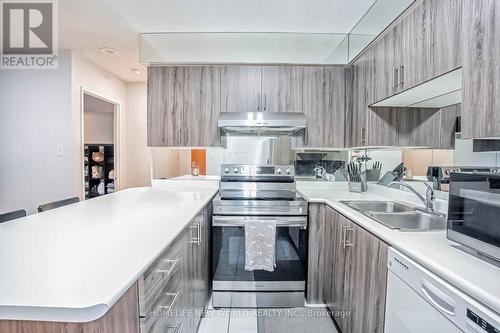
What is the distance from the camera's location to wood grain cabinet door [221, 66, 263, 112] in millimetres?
2594

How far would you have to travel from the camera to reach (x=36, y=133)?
9.87ft

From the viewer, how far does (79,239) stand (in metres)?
1.03

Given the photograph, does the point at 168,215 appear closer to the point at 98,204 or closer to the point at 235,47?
the point at 98,204

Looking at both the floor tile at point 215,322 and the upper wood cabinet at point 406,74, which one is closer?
the upper wood cabinet at point 406,74

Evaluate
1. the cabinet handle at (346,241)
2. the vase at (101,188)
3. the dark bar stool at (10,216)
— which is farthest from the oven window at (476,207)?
the vase at (101,188)

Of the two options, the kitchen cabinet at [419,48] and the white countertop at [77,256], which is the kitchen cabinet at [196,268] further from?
the kitchen cabinet at [419,48]

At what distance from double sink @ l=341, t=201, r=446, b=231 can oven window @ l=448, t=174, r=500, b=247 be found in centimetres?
35

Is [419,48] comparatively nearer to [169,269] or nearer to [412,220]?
[412,220]

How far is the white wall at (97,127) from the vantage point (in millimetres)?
4461

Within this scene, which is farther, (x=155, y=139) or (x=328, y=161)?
(x=328, y=161)

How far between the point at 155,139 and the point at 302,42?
1.77m

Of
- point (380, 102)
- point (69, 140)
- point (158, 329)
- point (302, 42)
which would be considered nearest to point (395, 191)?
point (380, 102)

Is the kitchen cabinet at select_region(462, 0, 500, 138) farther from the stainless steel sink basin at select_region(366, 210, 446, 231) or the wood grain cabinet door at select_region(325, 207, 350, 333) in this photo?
the wood grain cabinet door at select_region(325, 207, 350, 333)

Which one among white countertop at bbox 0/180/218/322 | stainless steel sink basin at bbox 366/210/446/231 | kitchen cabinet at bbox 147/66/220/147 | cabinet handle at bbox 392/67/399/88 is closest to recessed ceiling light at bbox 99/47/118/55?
kitchen cabinet at bbox 147/66/220/147
